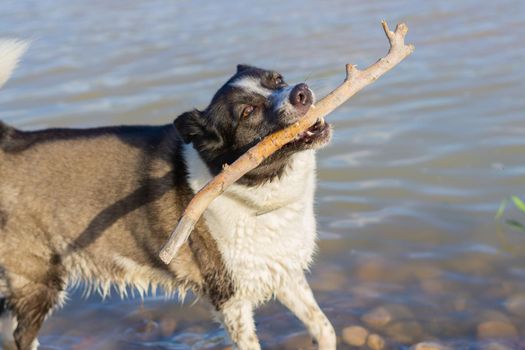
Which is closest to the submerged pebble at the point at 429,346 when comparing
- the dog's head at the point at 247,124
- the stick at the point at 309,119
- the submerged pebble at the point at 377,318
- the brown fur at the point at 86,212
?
the submerged pebble at the point at 377,318

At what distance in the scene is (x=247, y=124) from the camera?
409 centimetres

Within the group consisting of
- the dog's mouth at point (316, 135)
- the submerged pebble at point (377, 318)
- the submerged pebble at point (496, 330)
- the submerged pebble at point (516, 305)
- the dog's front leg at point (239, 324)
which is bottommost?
the submerged pebble at point (377, 318)

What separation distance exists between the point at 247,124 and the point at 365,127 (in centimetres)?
336

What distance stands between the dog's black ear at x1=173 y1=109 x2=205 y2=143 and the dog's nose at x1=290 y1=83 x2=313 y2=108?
1.82 feet

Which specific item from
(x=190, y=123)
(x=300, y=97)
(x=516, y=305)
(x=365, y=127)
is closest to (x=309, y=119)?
(x=300, y=97)

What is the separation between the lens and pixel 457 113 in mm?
7273

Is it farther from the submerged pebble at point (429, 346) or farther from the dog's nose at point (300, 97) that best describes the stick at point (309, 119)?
the submerged pebble at point (429, 346)

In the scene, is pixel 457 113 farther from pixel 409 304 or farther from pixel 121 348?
pixel 121 348

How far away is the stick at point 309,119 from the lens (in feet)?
11.6

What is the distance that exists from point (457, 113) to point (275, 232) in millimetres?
3521

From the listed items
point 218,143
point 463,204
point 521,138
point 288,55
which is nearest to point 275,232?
point 218,143

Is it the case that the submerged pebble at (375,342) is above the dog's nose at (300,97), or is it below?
below

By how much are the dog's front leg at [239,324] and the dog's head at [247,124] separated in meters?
0.67

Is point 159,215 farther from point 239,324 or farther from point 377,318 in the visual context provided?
point 377,318
